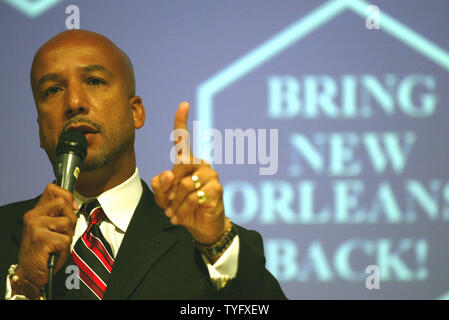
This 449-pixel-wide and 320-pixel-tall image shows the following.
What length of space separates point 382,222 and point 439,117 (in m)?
0.69

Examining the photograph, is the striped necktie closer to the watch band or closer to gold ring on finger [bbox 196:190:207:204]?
the watch band

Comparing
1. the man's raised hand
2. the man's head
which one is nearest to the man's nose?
the man's head

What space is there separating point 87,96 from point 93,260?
61 cm

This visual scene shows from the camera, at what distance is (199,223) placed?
1512 millimetres

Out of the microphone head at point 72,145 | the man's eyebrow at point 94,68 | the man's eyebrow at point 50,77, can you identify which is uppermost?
the man's eyebrow at point 94,68

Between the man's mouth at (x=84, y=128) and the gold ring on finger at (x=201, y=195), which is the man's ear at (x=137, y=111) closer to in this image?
the man's mouth at (x=84, y=128)

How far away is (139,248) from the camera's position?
175 cm

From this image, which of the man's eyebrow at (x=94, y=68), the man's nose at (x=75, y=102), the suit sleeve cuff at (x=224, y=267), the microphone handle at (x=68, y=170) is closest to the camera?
the microphone handle at (x=68, y=170)

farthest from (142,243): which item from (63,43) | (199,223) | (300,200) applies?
(300,200)

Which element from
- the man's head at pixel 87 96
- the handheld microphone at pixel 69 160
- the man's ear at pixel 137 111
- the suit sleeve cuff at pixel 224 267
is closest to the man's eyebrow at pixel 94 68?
the man's head at pixel 87 96

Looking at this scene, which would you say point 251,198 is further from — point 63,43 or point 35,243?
point 35,243

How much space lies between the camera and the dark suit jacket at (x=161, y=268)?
5.34ft

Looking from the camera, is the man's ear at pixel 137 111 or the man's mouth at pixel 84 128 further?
the man's ear at pixel 137 111

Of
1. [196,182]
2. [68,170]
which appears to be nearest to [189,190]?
[196,182]
